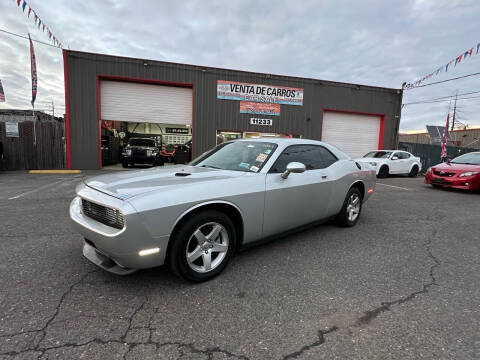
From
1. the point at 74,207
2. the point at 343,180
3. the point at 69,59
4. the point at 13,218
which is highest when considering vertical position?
the point at 69,59

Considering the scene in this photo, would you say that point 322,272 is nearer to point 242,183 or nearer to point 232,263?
point 232,263

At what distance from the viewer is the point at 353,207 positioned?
456cm

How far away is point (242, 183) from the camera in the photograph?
2.83 meters

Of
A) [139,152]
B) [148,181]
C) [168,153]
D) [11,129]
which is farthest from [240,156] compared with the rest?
[168,153]

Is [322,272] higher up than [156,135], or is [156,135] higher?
[156,135]

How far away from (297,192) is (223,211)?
109cm

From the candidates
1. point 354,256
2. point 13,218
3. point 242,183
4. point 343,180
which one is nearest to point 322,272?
point 354,256

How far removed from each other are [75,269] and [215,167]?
1.94 metres

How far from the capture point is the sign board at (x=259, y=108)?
14633 mm

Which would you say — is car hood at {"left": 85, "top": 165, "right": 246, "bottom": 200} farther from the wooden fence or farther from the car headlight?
the wooden fence

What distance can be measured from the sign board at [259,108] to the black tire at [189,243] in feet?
41.7

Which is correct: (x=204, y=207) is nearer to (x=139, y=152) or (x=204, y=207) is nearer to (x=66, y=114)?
(x=139, y=152)

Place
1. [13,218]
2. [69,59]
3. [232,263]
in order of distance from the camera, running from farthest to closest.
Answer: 1. [69,59]
2. [13,218]
3. [232,263]

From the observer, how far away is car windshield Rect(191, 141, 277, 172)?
3.26 metres
